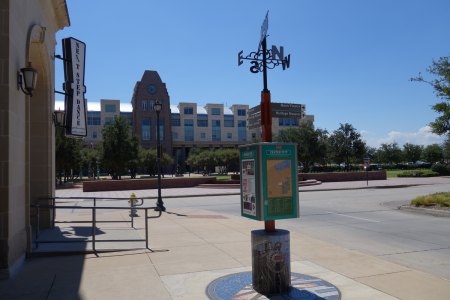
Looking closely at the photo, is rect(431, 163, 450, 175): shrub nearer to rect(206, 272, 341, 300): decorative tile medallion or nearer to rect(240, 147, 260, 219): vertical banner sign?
rect(206, 272, 341, 300): decorative tile medallion

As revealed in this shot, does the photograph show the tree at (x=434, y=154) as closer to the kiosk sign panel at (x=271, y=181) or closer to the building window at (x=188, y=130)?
the building window at (x=188, y=130)

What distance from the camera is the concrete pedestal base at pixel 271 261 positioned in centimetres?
564

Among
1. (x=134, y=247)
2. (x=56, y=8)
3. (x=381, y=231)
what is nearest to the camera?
(x=134, y=247)

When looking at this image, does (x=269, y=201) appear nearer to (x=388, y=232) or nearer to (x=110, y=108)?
(x=388, y=232)

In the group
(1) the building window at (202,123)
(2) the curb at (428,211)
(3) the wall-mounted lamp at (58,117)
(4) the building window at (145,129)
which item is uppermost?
(1) the building window at (202,123)

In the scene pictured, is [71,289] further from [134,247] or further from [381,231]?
[381,231]

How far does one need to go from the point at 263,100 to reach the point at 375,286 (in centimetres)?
320

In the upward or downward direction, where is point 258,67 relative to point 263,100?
upward

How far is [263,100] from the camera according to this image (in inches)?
244

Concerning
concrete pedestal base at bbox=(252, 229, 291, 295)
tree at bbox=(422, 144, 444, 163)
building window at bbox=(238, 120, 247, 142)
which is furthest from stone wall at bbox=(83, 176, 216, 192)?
tree at bbox=(422, 144, 444, 163)

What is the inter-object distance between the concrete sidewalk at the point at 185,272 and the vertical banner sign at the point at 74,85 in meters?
3.74

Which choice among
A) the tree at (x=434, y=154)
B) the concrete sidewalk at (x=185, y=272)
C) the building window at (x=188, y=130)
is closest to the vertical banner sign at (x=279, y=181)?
the concrete sidewalk at (x=185, y=272)

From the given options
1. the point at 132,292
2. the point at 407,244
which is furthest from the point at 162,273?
the point at 407,244

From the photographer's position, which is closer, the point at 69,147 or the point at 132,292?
the point at 132,292
